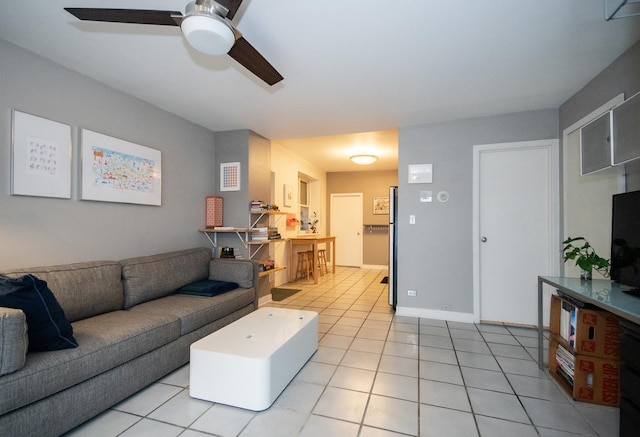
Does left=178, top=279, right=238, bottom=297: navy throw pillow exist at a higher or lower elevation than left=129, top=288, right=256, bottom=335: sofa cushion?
higher

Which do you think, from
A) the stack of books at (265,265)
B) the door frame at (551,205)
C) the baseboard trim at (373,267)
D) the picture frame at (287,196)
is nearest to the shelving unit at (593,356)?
the door frame at (551,205)

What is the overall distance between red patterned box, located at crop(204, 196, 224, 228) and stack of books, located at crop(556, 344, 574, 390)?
3.70 metres

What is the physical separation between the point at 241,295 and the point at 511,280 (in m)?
3.06

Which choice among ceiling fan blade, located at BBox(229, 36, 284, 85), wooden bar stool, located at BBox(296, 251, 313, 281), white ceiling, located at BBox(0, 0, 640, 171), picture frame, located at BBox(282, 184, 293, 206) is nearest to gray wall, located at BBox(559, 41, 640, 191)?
white ceiling, located at BBox(0, 0, 640, 171)

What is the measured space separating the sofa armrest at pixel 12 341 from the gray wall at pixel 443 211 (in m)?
3.40

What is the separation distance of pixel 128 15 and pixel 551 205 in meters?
3.97

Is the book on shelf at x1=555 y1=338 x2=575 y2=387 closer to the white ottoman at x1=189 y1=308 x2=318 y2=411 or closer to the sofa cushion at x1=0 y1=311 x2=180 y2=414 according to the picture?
the white ottoman at x1=189 y1=308 x2=318 y2=411

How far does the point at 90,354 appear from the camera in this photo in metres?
1.60

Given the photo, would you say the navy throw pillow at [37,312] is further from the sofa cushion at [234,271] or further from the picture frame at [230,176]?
the picture frame at [230,176]

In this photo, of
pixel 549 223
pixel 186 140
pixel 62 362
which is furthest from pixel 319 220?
pixel 62 362

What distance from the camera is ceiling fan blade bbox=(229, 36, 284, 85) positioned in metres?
1.58

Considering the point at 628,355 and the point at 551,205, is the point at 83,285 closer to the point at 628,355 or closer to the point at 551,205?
the point at 628,355

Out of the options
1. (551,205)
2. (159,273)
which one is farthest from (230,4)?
(551,205)

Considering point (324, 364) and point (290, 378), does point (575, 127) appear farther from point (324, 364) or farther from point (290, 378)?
point (290, 378)
